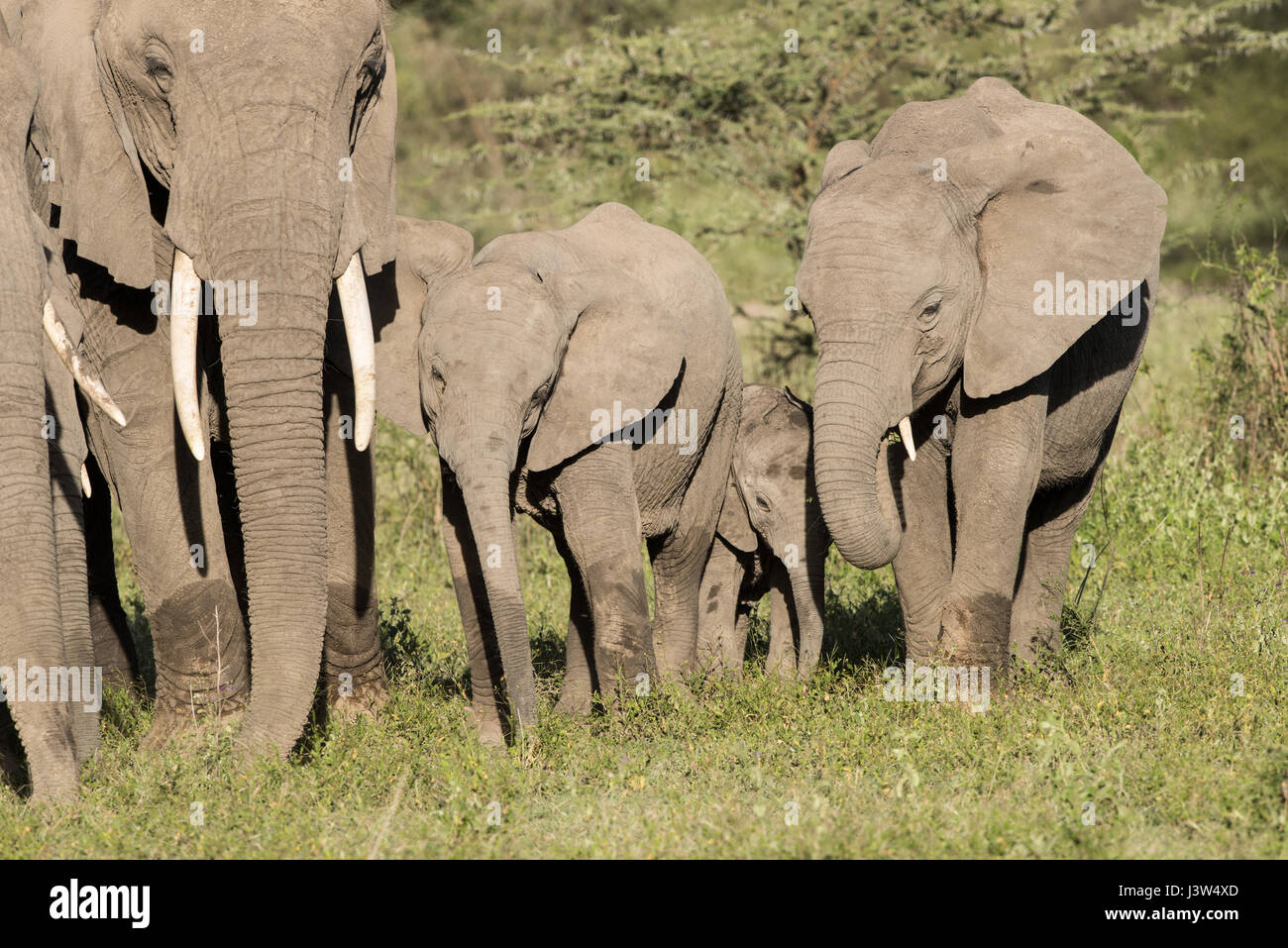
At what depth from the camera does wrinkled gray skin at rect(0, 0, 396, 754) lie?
542 cm

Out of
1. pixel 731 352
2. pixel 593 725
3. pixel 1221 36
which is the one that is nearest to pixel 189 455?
pixel 593 725

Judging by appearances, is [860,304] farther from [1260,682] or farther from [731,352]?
[1260,682]

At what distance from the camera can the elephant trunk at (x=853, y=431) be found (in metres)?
5.96

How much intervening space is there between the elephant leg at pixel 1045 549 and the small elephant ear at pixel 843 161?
2074mm

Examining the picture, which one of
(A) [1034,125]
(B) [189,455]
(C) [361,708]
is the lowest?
(C) [361,708]

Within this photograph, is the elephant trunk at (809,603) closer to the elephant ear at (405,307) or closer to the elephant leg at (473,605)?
the elephant leg at (473,605)

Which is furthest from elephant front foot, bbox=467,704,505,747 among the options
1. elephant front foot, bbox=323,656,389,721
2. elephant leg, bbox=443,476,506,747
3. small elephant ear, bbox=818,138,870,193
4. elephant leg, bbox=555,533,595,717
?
small elephant ear, bbox=818,138,870,193

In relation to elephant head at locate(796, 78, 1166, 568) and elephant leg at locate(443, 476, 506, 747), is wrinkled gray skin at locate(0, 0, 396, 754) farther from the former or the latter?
elephant head at locate(796, 78, 1166, 568)

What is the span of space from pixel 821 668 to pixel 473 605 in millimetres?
1587

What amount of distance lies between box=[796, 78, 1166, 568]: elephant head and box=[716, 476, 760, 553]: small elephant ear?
3.68 feet

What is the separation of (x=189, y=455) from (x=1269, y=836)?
416 cm

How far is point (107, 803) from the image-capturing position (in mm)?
5539

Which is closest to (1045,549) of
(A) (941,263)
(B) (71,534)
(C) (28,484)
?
(A) (941,263)

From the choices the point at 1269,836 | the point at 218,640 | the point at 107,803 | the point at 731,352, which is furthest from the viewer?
the point at 731,352
